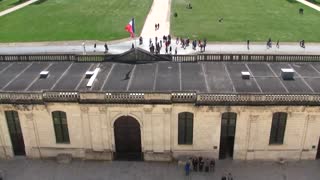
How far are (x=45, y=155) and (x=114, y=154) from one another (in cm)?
684

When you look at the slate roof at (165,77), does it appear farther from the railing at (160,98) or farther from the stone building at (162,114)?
→ the railing at (160,98)

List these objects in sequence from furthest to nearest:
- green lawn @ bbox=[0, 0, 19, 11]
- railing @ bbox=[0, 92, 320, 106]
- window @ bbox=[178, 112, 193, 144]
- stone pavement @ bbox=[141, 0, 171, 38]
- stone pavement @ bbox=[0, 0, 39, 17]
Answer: green lawn @ bbox=[0, 0, 19, 11], stone pavement @ bbox=[0, 0, 39, 17], stone pavement @ bbox=[141, 0, 171, 38], window @ bbox=[178, 112, 193, 144], railing @ bbox=[0, 92, 320, 106]

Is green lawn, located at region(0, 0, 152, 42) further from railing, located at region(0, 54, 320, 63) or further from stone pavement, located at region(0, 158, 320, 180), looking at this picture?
stone pavement, located at region(0, 158, 320, 180)

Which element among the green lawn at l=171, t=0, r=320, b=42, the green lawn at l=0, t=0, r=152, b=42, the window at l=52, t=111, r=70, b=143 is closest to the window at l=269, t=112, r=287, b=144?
the window at l=52, t=111, r=70, b=143

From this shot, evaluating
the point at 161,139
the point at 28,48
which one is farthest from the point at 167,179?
the point at 28,48

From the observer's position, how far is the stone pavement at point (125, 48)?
64.8 meters

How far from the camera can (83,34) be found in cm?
7569

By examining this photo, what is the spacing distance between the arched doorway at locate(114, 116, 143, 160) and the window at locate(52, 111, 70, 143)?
4.70 m

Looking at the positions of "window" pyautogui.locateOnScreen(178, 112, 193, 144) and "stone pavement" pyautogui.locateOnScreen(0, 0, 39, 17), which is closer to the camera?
"window" pyautogui.locateOnScreen(178, 112, 193, 144)

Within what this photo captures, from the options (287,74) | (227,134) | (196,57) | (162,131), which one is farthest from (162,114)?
(287,74)

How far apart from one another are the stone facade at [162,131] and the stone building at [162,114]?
0.09 metres

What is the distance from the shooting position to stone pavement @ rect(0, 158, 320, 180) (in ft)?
116

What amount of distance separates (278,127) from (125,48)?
37152 millimetres

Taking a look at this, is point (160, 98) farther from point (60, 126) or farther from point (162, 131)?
point (60, 126)
